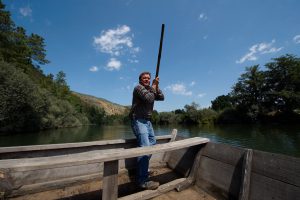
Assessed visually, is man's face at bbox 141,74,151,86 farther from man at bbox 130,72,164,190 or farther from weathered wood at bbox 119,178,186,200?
weathered wood at bbox 119,178,186,200

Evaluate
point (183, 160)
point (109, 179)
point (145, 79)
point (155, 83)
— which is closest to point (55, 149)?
point (109, 179)

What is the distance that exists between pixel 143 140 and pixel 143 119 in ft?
1.27

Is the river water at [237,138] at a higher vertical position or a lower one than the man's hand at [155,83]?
lower

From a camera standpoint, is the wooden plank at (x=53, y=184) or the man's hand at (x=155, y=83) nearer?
the wooden plank at (x=53, y=184)

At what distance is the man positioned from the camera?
314 cm

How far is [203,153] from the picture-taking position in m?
3.45

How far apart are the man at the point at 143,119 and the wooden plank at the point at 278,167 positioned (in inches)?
61.7

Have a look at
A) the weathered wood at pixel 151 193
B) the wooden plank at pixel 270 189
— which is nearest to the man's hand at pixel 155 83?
the weathered wood at pixel 151 193

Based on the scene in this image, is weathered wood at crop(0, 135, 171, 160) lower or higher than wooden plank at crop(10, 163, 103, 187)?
higher

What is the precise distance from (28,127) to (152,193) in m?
32.4

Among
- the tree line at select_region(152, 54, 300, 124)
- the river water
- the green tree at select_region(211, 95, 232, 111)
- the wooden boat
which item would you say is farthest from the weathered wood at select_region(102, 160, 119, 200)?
the green tree at select_region(211, 95, 232, 111)

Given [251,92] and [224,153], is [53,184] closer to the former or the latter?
[224,153]

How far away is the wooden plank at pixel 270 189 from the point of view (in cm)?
206

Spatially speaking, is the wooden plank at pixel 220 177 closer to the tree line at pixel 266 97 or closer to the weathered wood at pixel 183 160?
the weathered wood at pixel 183 160
